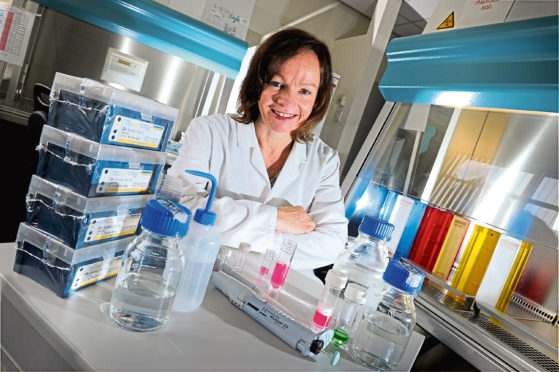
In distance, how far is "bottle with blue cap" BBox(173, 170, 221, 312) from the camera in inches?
28.6

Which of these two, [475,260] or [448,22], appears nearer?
[475,260]

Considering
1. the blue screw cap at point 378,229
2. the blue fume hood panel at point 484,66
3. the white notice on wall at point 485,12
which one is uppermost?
the white notice on wall at point 485,12

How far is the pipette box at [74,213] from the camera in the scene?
643 mm

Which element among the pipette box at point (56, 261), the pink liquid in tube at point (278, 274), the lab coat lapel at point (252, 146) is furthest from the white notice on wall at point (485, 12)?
the pipette box at point (56, 261)

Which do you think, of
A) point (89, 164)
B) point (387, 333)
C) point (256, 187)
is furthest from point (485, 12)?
point (89, 164)

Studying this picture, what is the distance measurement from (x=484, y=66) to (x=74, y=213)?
3.45 feet

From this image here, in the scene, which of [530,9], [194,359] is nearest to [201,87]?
[530,9]

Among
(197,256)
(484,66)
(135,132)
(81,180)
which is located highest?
(484,66)

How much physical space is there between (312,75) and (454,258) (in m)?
1.10

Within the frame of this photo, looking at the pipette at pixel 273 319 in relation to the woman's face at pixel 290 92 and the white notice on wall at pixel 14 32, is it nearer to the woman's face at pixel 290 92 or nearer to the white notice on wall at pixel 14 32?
the woman's face at pixel 290 92

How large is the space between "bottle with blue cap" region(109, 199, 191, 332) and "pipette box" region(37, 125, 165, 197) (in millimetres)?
110

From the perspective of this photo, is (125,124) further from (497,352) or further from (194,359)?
(497,352)

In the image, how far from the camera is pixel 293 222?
→ 1390 millimetres

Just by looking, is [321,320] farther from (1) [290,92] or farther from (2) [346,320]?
(1) [290,92]
